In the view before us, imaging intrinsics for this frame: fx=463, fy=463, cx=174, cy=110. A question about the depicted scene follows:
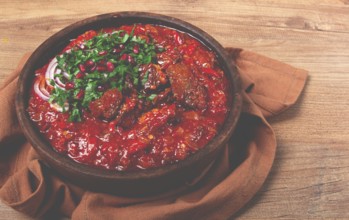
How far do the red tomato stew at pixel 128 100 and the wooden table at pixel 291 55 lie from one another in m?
0.73

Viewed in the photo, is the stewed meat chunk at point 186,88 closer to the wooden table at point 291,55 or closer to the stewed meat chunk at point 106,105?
the stewed meat chunk at point 106,105

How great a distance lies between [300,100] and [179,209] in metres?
1.54

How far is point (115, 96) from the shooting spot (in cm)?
297

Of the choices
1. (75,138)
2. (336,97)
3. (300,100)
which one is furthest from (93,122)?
(336,97)

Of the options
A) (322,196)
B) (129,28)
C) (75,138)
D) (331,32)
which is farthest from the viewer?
(331,32)

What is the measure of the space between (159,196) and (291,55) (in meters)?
1.99

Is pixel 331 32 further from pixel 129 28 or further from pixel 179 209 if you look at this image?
pixel 179 209

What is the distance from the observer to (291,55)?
4254mm

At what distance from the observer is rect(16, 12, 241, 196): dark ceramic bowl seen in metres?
2.73

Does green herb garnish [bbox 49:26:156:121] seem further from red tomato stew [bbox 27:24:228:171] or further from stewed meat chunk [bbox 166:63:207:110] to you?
stewed meat chunk [bbox 166:63:207:110]

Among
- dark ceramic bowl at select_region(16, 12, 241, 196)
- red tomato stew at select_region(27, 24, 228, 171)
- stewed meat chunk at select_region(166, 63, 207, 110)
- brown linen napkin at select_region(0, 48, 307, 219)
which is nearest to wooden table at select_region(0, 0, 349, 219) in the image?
brown linen napkin at select_region(0, 48, 307, 219)

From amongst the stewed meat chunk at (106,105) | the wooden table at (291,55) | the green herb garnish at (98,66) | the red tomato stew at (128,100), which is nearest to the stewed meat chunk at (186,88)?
the red tomato stew at (128,100)

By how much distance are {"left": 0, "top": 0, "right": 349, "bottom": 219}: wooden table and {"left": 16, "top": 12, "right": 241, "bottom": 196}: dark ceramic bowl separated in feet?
1.97

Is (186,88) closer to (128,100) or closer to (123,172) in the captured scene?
(128,100)
